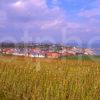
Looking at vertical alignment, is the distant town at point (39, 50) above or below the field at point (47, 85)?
above

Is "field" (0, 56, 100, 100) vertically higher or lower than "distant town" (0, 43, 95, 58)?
lower

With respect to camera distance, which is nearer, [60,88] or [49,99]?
[49,99]

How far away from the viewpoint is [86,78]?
6699 millimetres

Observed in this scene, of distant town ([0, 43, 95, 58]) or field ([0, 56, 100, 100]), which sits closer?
field ([0, 56, 100, 100])

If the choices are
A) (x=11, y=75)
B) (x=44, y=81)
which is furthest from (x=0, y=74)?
(x=44, y=81)

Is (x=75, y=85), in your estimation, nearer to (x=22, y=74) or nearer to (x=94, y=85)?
(x=94, y=85)

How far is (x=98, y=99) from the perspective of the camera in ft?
17.6

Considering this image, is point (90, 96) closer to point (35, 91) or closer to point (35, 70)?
point (35, 91)

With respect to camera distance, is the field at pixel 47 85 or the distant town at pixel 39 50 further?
the distant town at pixel 39 50

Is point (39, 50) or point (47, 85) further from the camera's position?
point (39, 50)

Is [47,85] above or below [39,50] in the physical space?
below

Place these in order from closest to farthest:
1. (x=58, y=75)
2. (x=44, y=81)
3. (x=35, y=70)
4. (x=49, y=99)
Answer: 1. (x=49, y=99)
2. (x=44, y=81)
3. (x=58, y=75)
4. (x=35, y=70)

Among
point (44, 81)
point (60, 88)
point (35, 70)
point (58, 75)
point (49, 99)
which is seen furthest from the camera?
point (35, 70)

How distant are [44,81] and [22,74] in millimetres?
932
